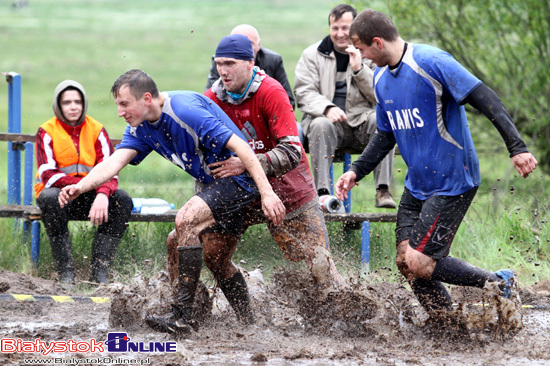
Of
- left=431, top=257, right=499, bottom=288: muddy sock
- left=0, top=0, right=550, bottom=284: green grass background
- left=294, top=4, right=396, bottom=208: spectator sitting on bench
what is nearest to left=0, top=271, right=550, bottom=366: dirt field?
left=431, top=257, right=499, bottom=288: muddy sock

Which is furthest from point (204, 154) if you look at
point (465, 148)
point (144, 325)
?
point (465, 148)

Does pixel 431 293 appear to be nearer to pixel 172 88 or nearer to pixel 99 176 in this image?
pixel 99 176

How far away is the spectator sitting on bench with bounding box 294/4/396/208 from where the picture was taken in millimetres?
8297

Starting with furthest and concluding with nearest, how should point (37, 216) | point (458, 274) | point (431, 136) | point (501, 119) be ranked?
point (37, 216), point (458, 274), point (431, 136), point (501, 119)

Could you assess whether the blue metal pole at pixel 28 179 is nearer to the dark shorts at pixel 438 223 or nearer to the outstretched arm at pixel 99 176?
the outstretched arm at pixel 99 176

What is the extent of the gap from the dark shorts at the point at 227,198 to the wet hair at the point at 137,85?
0.77m

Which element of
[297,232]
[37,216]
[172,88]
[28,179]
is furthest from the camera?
[172,88]

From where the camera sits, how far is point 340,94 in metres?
8.66

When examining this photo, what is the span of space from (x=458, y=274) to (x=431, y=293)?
11.6 inches

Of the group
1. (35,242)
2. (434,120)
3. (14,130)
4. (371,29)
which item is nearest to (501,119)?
(434,120)

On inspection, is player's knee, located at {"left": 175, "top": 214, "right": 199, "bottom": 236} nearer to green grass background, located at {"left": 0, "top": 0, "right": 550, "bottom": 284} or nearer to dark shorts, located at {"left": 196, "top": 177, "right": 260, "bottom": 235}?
dark shorts, located at {"left": 196, "top": 177, "right": 260, "bottom": 235}

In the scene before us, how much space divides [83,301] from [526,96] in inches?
302

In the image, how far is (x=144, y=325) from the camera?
6.23 m

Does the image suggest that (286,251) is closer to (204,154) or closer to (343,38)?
(204,154)
